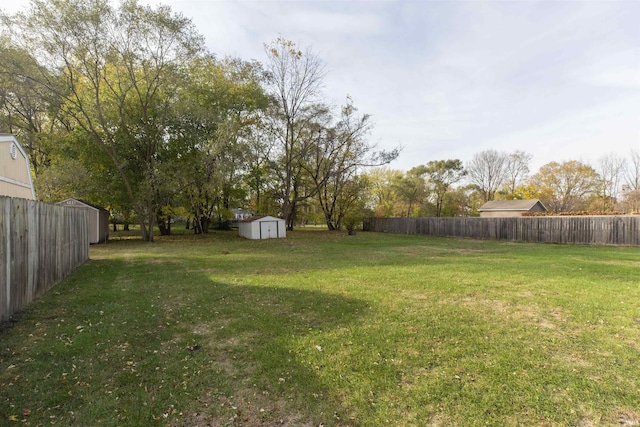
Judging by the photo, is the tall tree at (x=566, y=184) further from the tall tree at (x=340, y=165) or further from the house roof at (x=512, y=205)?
the tall tree at (x=340, y=165)

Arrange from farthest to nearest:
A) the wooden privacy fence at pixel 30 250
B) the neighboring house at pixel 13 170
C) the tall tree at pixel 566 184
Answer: the tall tree at pixel 566 184
the neighboring house at pixel 13 170
the wooden privacy fence at pixel 30 250

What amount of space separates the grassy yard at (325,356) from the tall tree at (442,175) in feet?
117

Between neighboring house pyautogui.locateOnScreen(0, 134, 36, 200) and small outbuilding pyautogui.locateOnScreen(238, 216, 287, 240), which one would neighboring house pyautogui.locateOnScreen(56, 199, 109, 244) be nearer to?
neighboring house pyautogui.locateOnScreen(0, 134, 36, 200)

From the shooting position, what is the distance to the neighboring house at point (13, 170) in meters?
8.66

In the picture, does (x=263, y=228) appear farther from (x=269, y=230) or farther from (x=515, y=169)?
(x=515, y=169)

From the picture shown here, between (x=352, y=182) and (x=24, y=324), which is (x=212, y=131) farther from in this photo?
(x=24, y=324)

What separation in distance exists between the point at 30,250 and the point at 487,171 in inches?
1909

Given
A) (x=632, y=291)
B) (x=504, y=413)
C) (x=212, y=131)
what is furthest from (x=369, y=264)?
(x=212, y=131)

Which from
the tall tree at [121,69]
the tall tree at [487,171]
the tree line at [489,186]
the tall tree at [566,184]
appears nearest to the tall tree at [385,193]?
the tree line at [489,186]

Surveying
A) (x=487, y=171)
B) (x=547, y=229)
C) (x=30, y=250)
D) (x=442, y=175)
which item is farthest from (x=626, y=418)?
(x=487, y=171)

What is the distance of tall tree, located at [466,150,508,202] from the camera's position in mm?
43812

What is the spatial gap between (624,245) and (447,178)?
26171 millimetres

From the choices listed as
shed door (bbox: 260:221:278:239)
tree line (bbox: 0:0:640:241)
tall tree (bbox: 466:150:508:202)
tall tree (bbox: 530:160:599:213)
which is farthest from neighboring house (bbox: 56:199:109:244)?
tall tree (bbox: 530:160:599:213)

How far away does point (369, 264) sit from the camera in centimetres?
1016
